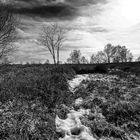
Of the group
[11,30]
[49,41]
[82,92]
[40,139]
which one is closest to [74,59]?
[49,41]

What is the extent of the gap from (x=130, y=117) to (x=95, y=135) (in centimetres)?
170

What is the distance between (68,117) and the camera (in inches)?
183

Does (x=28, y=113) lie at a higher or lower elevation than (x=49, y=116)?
higher

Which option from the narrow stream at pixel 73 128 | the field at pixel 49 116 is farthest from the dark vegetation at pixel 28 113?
the narrow stream at pixel 73 128

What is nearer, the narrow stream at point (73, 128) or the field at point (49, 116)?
the field at point (49, 116)

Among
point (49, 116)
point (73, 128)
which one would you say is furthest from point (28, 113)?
point (73, 128)

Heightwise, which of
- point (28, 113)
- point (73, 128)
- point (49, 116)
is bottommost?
point (73, 128)

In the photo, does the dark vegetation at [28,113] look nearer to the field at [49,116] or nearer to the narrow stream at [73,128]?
the field at [49,116]

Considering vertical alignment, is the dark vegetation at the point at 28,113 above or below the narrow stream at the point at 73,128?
above

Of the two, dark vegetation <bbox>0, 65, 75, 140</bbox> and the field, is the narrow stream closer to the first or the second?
the field

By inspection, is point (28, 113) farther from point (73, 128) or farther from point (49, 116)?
point (73, 128)

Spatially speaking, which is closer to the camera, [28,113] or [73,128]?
[73,128]

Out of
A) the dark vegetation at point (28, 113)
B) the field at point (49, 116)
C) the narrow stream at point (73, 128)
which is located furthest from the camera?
the narrow stream at point (73, 128)

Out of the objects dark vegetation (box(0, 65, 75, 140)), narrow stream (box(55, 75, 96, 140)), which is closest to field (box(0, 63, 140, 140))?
dark vegetation (box(0, 65, 75, 140))
